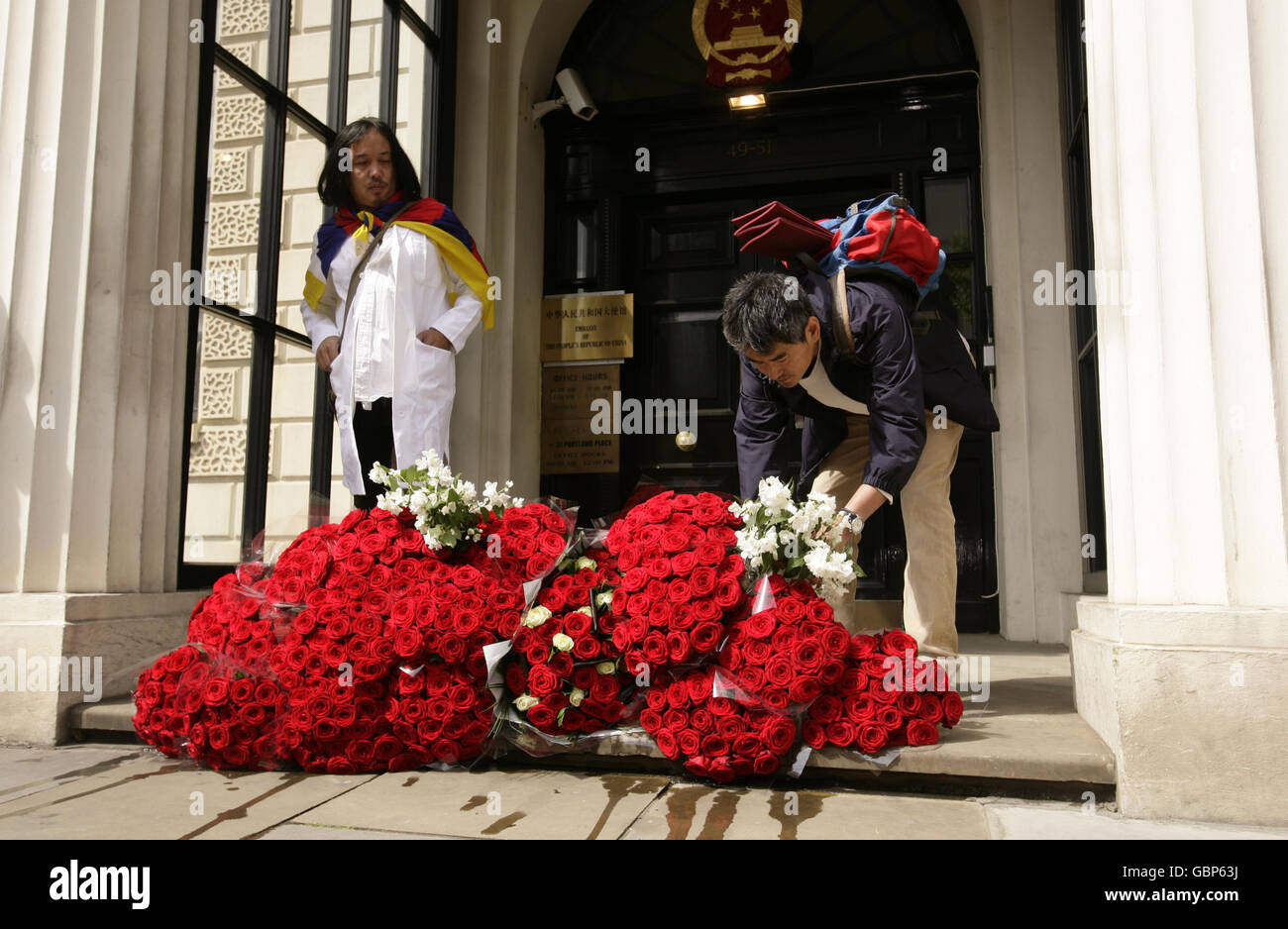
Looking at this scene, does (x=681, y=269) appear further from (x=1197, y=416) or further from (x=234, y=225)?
(x=1197, y=416)

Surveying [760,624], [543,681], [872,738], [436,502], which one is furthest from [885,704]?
[436,502]

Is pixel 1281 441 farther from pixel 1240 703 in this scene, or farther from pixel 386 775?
pixel 386 775

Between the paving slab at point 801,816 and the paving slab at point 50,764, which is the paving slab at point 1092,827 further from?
the paving slab at point 50,764

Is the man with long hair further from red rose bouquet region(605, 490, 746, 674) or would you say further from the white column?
the white column

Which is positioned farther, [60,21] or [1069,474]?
[1069,474]

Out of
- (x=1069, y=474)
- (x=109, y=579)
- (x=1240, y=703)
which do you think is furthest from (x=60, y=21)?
(x=1069, y=474)

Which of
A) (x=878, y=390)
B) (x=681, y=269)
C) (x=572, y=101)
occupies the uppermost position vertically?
(x=572, y=101)

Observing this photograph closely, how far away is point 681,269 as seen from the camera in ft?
17.1

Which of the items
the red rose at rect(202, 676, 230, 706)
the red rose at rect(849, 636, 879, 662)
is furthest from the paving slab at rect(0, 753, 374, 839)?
the red rose at rect(849, 636, 879, 662)

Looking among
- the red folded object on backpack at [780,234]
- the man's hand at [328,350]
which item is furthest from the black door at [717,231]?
the red folded object on backpack at [780,234]

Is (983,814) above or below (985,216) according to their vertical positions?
below

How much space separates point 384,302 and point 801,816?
7.39 ft

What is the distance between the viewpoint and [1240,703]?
2025 millimetres

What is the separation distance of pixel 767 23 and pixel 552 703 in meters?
3.97
